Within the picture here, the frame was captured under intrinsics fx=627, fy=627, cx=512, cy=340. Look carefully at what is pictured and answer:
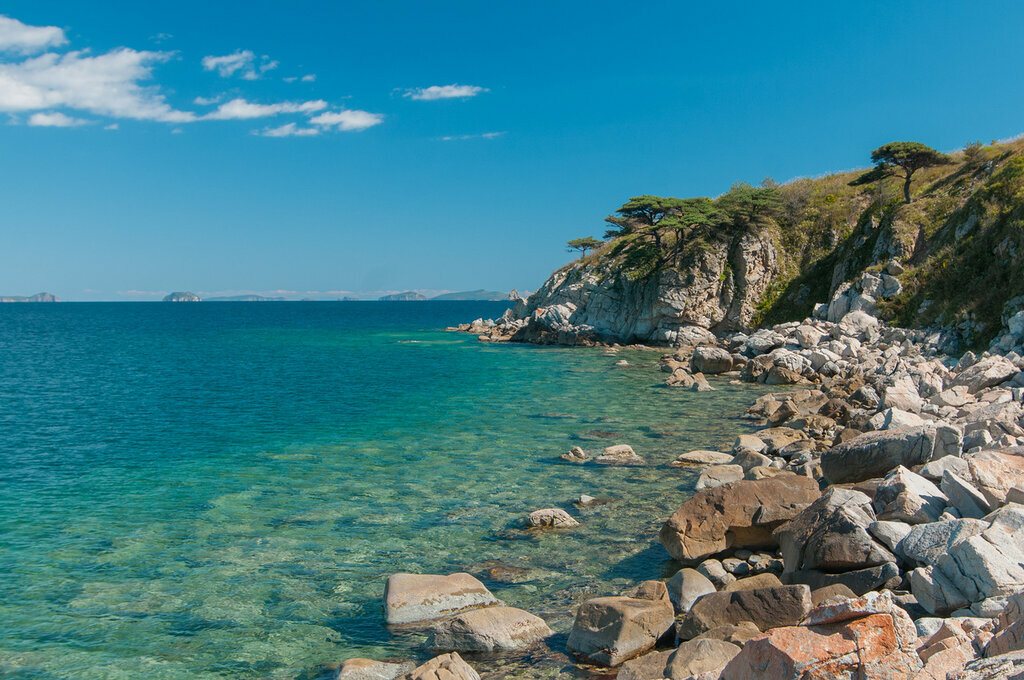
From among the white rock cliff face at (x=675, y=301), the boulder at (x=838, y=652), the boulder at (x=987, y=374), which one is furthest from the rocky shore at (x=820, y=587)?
the white rock cliff face at (x=675, y=301)

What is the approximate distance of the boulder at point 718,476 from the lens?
49.7 ft

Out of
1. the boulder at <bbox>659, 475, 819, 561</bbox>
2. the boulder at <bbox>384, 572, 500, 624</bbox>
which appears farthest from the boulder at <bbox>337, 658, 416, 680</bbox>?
the boulder at <bbox>659, 475, 819, 561</bbox>

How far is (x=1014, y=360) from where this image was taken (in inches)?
858

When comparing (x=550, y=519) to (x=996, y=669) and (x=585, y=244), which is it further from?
(x=585, y=244)

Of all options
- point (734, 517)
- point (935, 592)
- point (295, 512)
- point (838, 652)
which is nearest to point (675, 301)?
point (295, 512)

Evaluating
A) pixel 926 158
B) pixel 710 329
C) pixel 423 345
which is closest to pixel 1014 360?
pixel 926 158

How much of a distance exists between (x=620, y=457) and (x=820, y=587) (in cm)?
1048

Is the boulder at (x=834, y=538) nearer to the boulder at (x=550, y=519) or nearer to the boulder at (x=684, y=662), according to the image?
the boulder at (x=684, y=662)

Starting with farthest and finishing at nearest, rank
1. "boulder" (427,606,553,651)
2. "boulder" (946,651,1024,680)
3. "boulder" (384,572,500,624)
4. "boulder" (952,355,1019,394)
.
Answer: "boulder" (952,355,1019,394) < "boulder" (384,572,500,624) < "boulder" (427,606,553,651) < "boulder" (946,651,1024,680)

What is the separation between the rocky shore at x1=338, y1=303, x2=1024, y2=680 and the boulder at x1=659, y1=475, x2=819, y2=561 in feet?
0.08

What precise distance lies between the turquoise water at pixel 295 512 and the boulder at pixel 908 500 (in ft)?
12.9

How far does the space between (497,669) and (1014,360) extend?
73.9 feet

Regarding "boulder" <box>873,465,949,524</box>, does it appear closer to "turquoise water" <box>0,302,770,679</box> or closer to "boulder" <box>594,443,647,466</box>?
"turquoise water" <box>0,302,770,679</box>

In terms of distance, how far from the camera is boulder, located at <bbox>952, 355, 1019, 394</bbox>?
20578mm
